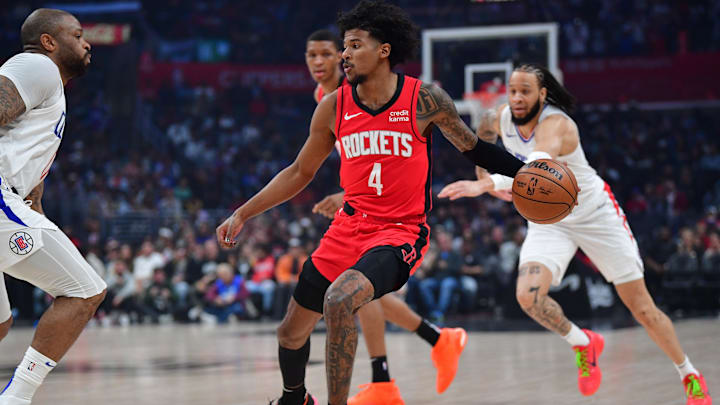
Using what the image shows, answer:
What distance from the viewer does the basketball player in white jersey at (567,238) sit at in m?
5.55

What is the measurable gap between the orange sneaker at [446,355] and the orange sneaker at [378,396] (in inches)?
17.8

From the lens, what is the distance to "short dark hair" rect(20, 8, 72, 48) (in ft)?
14.3

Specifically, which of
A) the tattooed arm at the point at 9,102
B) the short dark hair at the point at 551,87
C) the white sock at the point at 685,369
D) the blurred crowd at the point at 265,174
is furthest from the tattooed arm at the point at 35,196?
the blurred crowd at the point at 265,174

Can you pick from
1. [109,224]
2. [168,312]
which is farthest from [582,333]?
[109,224]

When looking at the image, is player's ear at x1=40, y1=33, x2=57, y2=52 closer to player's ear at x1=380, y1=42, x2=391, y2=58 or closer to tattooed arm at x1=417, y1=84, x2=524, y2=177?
player's ear at x1=380, y1=42, x2=391, y2=58

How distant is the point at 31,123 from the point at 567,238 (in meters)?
3.43

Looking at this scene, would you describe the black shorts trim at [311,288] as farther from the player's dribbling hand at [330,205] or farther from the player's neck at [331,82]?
the player's neck at [331,82]

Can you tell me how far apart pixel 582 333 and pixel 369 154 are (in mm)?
2331

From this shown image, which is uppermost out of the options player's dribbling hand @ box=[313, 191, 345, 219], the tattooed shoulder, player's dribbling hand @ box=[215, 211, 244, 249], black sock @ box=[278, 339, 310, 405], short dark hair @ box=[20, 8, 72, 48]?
short dark hair @ box=[20, 8, 72, 48]

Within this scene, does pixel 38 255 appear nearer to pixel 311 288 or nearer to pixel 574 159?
pixel 311 288

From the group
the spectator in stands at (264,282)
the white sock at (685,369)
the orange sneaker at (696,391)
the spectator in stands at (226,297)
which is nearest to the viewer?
the orange sneaker at (696,391)

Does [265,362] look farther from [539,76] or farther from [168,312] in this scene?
[168,312]

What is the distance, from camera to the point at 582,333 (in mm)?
5832

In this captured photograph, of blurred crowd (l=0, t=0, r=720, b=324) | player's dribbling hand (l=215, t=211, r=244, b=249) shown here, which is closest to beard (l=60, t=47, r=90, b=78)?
player's dribbling hand (l=215, t=211, r=244, b=249)
